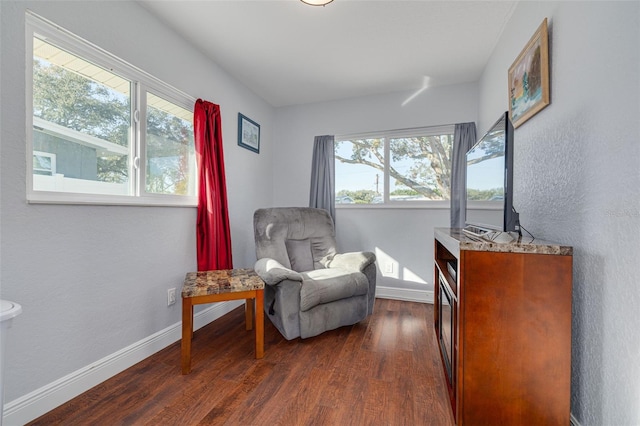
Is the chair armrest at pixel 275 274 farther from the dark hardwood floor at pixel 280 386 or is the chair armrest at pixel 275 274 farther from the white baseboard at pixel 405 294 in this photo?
the white baseboard at pixel 405 294

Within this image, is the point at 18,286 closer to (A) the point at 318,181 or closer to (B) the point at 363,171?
(A) the point at 318,181

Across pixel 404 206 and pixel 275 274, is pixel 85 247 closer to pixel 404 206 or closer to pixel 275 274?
pixel 275 274

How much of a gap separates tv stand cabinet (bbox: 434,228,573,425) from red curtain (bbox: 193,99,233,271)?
1.86m

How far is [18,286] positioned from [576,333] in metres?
2.51

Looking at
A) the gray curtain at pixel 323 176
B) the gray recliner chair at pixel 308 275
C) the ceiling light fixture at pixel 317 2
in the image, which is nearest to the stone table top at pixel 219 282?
the gray recliner chair at pixel 308 275

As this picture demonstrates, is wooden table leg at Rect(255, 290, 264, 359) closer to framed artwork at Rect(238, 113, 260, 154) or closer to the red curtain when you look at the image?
the red curtain

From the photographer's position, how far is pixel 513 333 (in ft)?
3.72

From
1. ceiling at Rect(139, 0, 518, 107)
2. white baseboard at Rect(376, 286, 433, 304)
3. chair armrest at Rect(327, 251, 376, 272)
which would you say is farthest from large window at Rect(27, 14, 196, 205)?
white baseboard at Rect(376, 286, 433, 304)

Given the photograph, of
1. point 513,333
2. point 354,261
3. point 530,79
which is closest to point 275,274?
point 354,261

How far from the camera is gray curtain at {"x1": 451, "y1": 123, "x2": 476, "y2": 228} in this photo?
9.29 feet

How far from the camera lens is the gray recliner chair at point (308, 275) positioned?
202 cm

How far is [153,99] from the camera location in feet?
6.68

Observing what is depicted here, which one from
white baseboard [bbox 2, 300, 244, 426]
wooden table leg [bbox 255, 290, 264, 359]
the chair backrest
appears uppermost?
the chair backrest

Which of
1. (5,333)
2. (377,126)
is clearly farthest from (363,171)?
(5,333)
